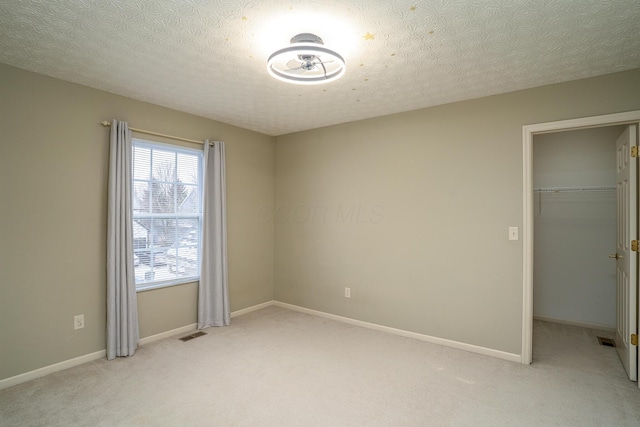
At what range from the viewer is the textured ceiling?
186 cm

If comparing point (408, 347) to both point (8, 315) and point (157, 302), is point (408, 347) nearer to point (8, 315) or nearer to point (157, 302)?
point (157, 302)

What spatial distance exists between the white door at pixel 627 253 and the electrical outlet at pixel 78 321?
4.53 m

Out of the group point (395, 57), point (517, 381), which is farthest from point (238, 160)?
point (517, 381)

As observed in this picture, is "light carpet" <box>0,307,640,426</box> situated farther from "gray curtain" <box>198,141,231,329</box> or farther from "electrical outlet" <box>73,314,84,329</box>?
"gray curtain" <box>198,141,231,329</box>

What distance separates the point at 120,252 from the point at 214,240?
1.06 metres

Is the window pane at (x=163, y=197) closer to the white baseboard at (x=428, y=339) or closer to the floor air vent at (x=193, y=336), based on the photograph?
the floor air vent at (x=193, y=336)

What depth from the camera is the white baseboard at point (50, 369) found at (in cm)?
260

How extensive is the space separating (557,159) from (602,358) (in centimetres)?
229

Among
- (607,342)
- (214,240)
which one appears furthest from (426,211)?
(214,240)

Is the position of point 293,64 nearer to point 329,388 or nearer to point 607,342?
point 329,388

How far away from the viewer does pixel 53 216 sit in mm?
2861

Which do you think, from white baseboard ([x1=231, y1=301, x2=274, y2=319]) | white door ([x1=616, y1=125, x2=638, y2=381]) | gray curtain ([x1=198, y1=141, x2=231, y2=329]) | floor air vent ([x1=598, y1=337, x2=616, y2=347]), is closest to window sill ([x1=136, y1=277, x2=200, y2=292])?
gray curtain ([x1=198, y1=141, x2=231, y2=329])

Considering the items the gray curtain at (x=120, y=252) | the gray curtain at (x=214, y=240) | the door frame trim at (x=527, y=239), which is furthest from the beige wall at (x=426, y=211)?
the gray curtain at (x=120, y=252)

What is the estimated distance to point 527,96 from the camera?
3062mm
